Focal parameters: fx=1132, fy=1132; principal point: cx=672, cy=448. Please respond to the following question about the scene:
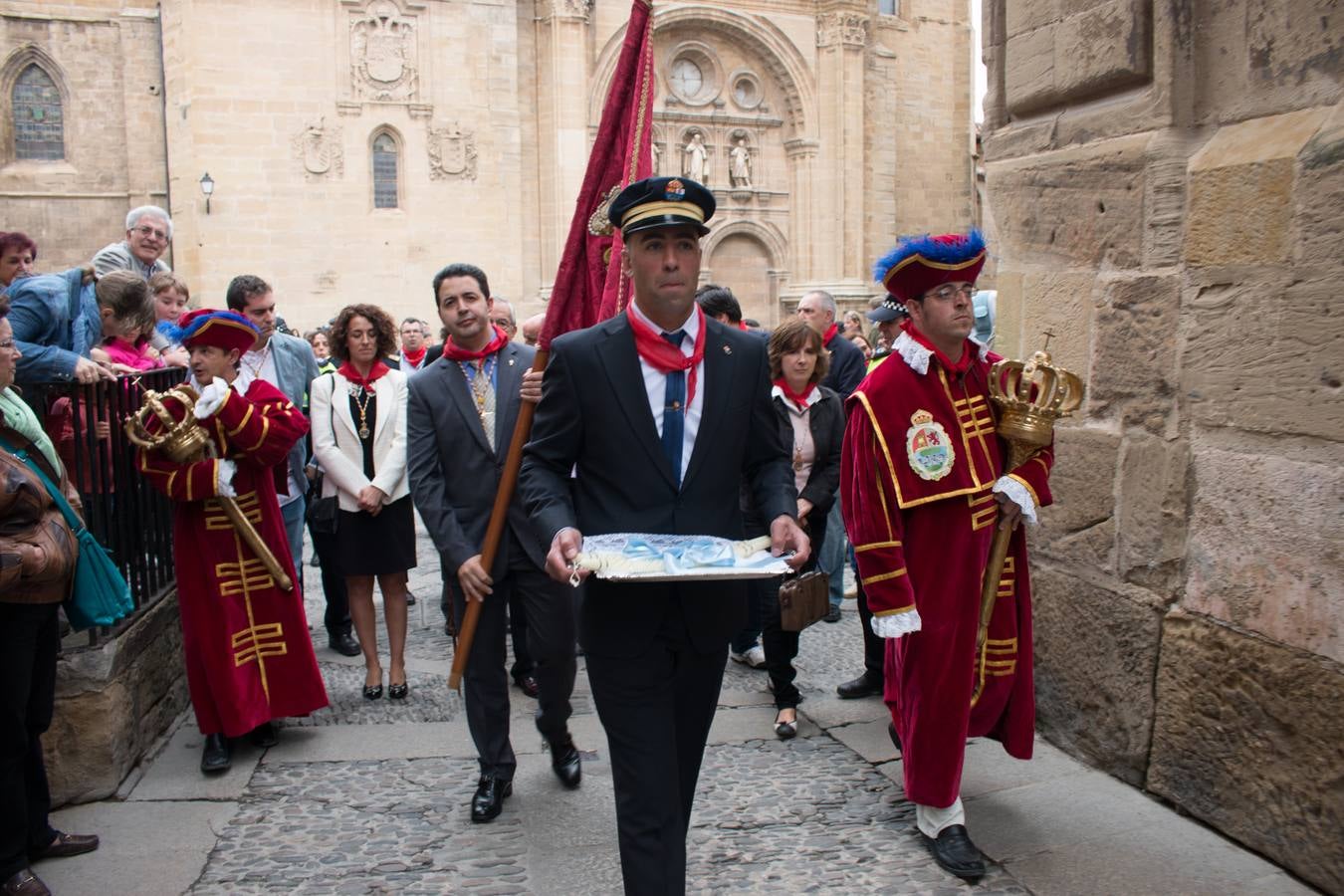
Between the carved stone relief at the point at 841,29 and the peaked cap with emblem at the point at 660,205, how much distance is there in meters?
26.7

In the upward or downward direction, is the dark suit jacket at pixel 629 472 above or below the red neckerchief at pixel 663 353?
below

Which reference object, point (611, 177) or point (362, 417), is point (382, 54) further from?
point (611, 177)

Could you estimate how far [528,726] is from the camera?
5547mm

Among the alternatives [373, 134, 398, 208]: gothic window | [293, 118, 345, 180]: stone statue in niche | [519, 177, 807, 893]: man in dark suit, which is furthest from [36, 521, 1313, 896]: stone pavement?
[373, 134, 398, 208]: gothic window

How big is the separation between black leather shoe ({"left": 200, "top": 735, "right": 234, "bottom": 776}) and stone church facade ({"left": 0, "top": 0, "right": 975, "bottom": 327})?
19.1m

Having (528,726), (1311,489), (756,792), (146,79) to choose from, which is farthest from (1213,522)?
(146,79)

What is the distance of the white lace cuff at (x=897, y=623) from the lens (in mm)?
3709

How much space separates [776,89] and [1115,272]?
25.6 m

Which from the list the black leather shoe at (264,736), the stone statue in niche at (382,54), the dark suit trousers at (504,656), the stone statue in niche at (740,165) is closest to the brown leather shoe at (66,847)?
the black leather shoe at (264,736)

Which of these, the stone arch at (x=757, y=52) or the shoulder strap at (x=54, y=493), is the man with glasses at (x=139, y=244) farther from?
the stone arch at (x=757, y=52)

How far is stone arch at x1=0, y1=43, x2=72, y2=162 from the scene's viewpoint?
2373 cm

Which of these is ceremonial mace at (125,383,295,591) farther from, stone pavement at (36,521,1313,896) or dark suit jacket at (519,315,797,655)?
dark suit jacket at (519,315,797,655)

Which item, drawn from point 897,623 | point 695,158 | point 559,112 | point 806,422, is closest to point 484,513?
point 897,623

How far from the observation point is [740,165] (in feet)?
92.6
